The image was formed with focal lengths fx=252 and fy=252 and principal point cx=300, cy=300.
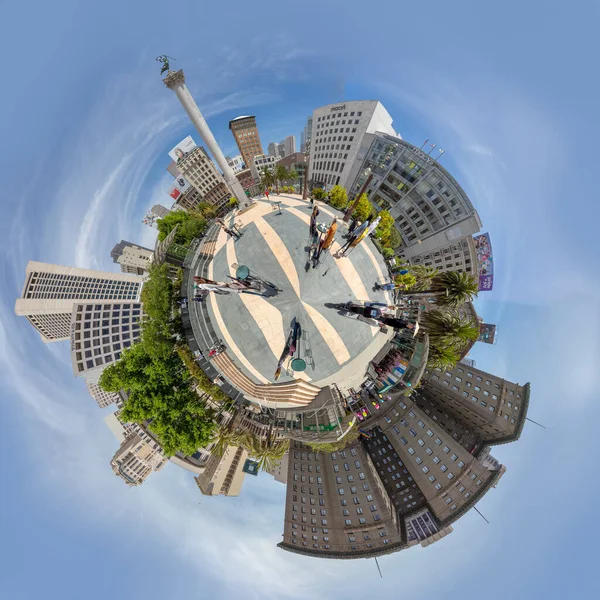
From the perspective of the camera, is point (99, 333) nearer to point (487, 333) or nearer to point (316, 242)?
point (316, 242)

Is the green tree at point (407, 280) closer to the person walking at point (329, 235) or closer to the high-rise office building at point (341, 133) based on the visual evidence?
the person walking at point (329, 235)

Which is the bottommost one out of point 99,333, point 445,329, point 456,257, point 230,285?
point 99,333

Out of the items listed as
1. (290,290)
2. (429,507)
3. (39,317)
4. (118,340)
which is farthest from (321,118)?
(39,317)

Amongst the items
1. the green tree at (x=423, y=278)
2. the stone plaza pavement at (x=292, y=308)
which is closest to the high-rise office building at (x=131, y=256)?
the stone plaza pavement at (x=292, y=308)

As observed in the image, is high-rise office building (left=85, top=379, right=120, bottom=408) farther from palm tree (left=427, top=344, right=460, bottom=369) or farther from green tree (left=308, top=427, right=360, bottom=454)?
palm tree (left=427, top=344, right=460, bottom=369)

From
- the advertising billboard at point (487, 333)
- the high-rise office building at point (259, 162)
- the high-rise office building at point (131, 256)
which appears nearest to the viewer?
the advertising billboard at point (487, 333)

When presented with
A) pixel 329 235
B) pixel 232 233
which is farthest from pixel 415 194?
pixel 232 233

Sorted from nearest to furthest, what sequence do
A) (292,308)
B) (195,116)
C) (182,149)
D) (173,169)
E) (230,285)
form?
(230,285) → (292,308) → (195,116) → (182,149) → (173,169)
